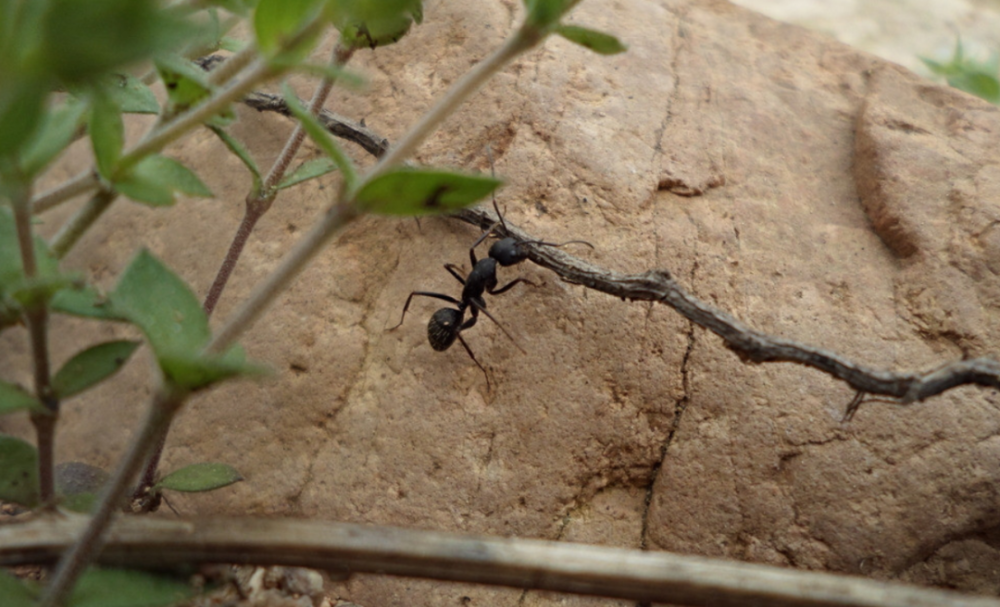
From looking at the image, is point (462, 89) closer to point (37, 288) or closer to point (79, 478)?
point (37, 288)

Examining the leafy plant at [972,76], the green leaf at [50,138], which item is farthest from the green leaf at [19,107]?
the leafy plant at [972,76]

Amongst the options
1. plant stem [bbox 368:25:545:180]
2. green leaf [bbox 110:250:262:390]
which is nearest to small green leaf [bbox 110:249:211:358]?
green leaf [bbox 110:250:262:390]

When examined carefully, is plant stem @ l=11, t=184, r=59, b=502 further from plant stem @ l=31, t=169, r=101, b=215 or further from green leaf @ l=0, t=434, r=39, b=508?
→ plant stem @ l=31, t=169, r=101, b=215

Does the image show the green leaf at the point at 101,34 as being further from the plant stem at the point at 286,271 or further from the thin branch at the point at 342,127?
the thin branch at the point at 342,127

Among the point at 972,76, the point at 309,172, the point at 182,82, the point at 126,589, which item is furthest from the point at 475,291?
the point at 972,76

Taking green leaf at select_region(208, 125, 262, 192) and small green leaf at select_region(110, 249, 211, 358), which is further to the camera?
green leaf at select_region(208, 125, 262, 192)

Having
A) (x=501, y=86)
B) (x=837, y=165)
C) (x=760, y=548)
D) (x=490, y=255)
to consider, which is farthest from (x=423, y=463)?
(x=837, y=165)
